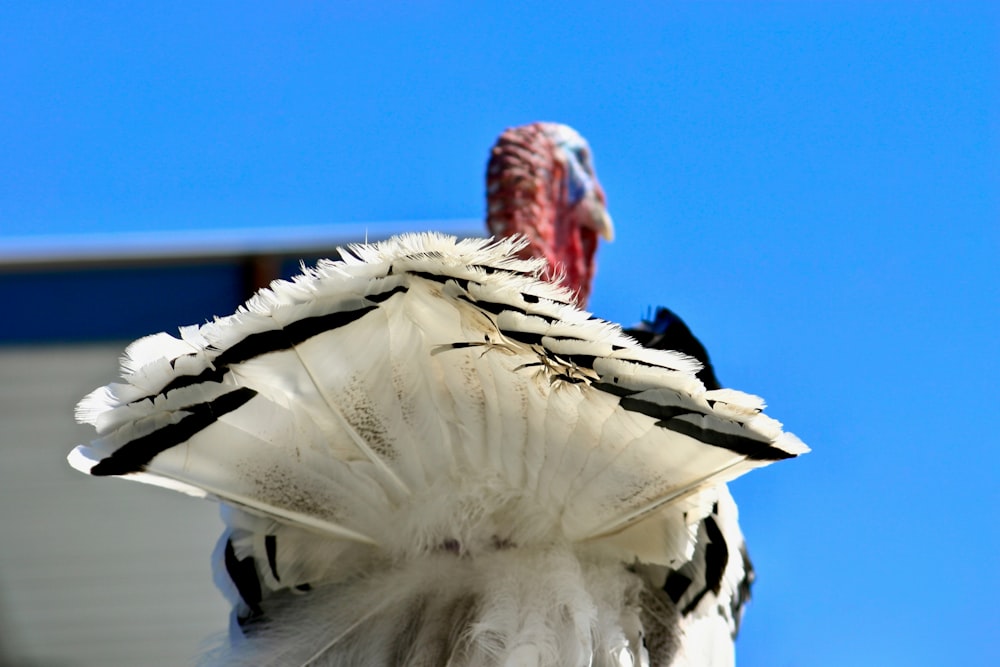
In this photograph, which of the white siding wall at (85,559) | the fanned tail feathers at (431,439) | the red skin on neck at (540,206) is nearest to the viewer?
the fanned tail feathers at (431,439)

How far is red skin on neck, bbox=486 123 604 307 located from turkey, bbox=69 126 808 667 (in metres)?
1.26

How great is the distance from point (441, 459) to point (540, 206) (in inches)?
59.7

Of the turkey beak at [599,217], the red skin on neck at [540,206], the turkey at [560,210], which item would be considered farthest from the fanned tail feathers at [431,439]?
the turkey beak at [599,217]

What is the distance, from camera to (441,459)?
172cm

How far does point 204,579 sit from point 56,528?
0.68 m

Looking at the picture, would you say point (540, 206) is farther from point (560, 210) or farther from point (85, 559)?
point (85, 559)

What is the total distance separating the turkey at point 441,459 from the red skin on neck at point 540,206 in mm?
1263

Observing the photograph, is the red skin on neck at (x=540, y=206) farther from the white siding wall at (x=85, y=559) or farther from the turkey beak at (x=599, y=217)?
the white siding wall at (x=85, y=559)

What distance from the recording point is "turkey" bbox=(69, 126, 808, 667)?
1.46 m

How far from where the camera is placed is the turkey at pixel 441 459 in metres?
1.46

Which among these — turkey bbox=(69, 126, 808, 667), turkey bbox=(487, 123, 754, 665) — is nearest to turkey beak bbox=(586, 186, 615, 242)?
turkey bbox=(487, 123, 754, 665)

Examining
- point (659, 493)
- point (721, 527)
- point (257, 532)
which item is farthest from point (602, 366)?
point (257, 532)

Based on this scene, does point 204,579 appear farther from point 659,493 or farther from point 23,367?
point 659,493

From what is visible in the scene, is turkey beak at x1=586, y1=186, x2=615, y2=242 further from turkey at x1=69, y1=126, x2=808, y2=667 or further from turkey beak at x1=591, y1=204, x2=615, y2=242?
turkey at x1=69, y1=126, x2=808, y2=667
